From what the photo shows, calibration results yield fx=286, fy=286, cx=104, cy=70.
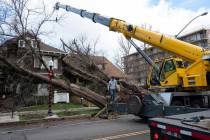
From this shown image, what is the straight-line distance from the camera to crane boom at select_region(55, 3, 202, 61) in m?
13.1

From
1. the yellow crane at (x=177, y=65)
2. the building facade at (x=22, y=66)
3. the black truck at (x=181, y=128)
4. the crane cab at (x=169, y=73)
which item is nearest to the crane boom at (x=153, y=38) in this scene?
the yellow crane at (x=177, y=65)

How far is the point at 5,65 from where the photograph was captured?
1905cm

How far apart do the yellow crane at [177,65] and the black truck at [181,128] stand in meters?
8.09

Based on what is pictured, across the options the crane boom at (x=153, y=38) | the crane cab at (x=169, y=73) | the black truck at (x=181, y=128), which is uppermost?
the crane boom at (x=153, y=38)

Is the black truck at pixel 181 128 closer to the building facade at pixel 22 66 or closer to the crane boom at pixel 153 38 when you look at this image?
the crane boom at pixel 153 38

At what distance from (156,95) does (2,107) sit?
1229 cm

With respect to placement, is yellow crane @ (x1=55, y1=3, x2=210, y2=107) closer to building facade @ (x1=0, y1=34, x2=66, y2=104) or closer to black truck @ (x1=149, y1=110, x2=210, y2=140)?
building facade @ (x1=0, y1=34, x2=66, y2=104)

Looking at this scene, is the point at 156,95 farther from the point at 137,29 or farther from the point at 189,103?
the point at 137,29

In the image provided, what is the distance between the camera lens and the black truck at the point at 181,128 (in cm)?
396

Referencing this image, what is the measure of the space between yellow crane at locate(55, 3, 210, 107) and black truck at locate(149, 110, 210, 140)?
8.09 metres

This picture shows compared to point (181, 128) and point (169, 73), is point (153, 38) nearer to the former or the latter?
point (169, 73)

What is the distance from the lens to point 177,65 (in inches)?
543

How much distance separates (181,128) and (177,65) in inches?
390

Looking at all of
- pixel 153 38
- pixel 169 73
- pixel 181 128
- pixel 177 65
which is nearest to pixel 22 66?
pixel 153 38
